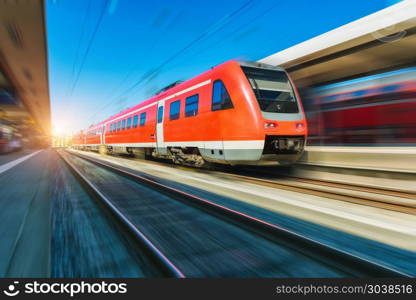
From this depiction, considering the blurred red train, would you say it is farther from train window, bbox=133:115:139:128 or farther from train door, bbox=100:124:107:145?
train door, bbox=100:124:107:145

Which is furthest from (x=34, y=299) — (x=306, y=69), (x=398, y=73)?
(x=306, y=69)

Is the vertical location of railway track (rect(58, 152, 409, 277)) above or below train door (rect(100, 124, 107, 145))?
below

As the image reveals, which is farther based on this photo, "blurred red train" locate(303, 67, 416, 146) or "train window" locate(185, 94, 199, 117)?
A: "train window" locate(185, 94, 199, 117)

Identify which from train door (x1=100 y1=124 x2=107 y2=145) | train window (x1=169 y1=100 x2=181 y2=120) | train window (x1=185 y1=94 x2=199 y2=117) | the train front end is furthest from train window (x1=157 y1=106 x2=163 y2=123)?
train door (x1=100 y1=124 x2=107 y2=145)

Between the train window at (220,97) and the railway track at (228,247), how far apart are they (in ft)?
10.5

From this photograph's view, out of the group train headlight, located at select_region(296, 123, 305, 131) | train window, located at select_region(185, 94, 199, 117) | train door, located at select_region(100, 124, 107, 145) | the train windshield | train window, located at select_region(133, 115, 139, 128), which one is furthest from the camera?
train door, located at select_region(100, 124, 107, 145)

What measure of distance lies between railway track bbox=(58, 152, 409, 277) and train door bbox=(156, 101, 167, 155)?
19.9 feet

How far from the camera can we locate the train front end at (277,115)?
215 inches

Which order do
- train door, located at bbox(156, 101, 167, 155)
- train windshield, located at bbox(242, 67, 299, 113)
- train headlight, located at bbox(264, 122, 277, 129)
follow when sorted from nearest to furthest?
train headlight, located at bbox(264, 122, 277, 129) → train windshield, located at bbox(242, 67, 299, 113) → train door, located at bbox(156, 101, 167, 155)

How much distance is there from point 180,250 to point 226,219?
91cm

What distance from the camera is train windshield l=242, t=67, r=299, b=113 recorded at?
5.66 m

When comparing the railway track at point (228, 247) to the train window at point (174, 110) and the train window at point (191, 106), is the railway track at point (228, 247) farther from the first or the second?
the train window at point (174, 110)

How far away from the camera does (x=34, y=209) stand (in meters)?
3.62

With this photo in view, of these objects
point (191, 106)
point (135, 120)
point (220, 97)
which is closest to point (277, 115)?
point (220, 97)
